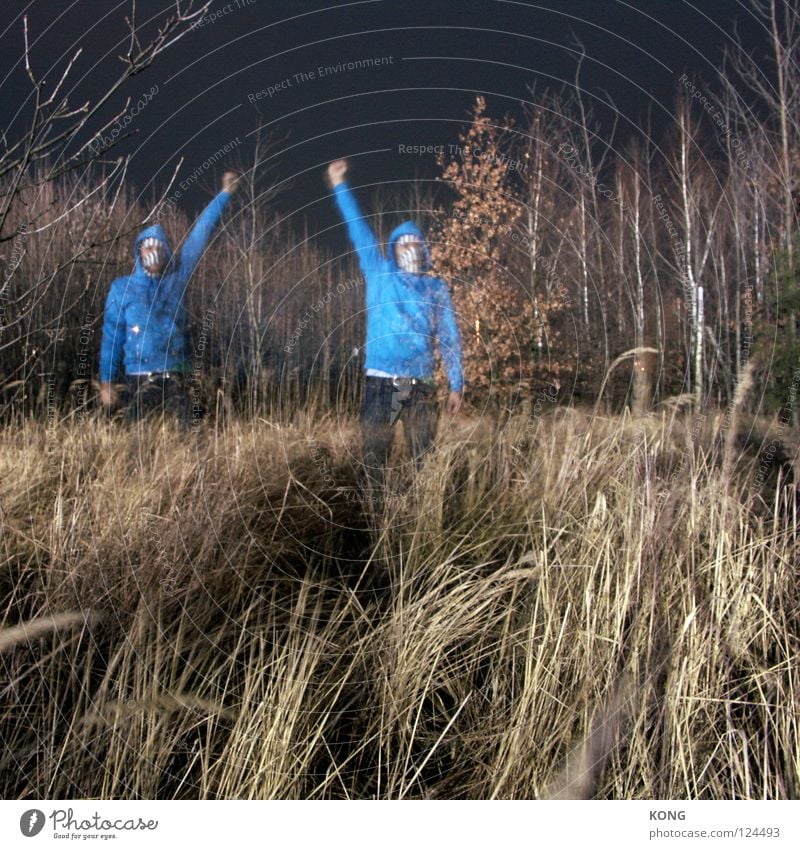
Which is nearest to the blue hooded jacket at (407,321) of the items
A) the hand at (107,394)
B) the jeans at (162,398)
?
the jeans at (162,398)

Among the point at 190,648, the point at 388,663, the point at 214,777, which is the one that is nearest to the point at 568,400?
the point at 388,663

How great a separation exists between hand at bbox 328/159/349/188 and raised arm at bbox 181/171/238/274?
418mm

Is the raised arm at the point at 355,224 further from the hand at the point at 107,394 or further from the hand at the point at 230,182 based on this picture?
the hand at the point at 107,394

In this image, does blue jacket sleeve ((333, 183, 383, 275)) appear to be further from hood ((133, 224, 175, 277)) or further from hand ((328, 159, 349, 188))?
hood ((133, 224, 175, 277))

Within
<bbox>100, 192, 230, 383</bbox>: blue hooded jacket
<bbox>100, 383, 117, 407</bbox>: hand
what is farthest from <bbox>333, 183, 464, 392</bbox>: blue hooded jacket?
<bbox>100, 383, 117, 407</bbox>: hand

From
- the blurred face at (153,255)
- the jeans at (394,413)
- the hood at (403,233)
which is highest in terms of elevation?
the hood at (403,233)

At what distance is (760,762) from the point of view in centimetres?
198

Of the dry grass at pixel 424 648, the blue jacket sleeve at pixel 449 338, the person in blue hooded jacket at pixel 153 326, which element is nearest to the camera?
the dry grass at pixel 424 648

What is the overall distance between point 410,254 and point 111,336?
5.93 ft

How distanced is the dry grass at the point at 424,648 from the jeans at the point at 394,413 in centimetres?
54

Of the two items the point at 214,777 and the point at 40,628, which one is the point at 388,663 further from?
the point at 40,628

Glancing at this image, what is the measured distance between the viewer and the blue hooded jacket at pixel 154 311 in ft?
10.3

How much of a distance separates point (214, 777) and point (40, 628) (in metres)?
0.58

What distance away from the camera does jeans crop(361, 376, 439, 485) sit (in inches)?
131
